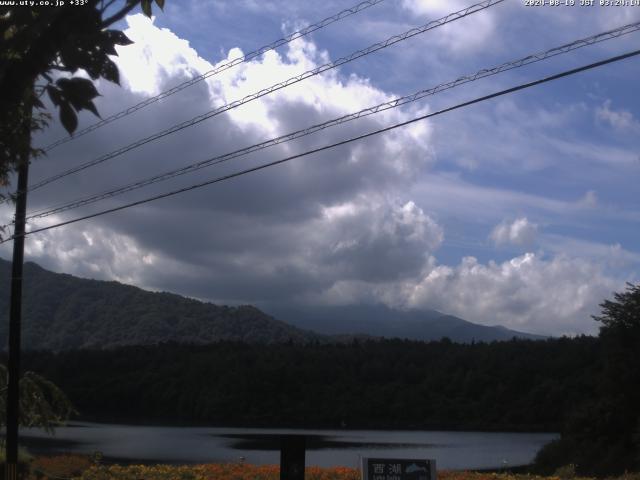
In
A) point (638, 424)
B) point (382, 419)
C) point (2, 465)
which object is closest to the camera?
point (2, 465)

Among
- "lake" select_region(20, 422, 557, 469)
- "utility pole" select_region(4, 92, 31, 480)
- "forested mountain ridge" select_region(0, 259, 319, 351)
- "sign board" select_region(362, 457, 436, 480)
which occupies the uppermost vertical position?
"forested mountain ridge" select_region(0, 259, 319, 351)

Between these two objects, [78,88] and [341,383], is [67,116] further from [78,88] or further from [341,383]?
[341,383]

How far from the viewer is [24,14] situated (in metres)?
4.89

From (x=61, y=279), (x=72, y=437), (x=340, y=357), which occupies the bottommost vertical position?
(x=72, y=437)

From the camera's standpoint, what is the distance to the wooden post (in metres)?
11.6

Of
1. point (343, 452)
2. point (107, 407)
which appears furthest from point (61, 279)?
point (343, 452)

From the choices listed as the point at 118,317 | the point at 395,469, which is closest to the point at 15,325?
the point at 395,469

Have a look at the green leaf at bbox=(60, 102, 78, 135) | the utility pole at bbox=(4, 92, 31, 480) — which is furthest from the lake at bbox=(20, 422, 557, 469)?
the green leaf at bbox=(60, 102, 78, 135)

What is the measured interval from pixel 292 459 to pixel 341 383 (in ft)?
191

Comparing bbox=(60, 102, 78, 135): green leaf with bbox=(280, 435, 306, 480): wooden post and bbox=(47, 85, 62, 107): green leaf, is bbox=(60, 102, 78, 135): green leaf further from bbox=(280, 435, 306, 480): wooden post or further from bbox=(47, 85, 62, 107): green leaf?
bbox=(280, 435, 306, 480): wooden post

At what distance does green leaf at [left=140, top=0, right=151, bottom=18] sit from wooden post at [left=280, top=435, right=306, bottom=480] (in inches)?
302

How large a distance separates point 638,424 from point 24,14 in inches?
1053

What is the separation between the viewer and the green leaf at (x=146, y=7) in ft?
17.3

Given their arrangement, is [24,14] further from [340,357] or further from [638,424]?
[340,357]
